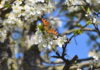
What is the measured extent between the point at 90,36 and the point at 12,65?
2677mm

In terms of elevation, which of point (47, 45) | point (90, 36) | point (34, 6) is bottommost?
point (90, 36)

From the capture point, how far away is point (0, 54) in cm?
492

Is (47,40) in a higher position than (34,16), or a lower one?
lower

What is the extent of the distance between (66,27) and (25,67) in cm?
212

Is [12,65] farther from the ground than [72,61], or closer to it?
closer to it

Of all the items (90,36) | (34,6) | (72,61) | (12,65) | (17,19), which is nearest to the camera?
(72,61)

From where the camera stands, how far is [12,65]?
18.9ft

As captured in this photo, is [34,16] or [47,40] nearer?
[47,40]

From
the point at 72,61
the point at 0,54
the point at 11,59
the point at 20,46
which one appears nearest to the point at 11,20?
the point at 0,54

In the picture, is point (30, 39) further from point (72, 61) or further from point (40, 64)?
point (72, 61)

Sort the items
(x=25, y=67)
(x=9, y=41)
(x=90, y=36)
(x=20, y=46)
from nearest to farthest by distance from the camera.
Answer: (x=9, y=41), (x=25, y=67), (x=20, y=46), (x=90, y=36)

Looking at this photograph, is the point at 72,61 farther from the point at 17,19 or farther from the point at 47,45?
the point at 17,19

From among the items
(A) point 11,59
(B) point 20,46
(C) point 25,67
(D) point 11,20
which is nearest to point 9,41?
(A) point 11,59

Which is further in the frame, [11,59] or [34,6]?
[11,59]
